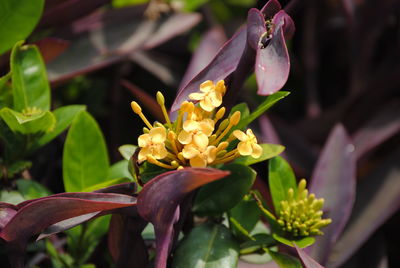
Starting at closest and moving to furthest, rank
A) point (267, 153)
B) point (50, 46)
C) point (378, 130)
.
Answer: point (267, 153), point (50, 46), point (378, 130)

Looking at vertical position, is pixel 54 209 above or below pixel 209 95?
below

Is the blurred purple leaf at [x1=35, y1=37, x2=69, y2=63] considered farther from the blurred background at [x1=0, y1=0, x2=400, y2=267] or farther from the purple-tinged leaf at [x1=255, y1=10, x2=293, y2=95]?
the purple-tinged leaf at [x1=255, y1=10, x2=293, y2=95]

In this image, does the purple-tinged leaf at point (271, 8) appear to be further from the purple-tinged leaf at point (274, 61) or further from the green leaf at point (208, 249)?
the green leaf at point (208, 249)

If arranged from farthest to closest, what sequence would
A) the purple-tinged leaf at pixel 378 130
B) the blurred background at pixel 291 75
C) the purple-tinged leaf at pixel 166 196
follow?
the purple-tinged leaf at pixel 378 130, the blurred background at pixel 291 75, the purple-tinged leaf at pixel 166 196

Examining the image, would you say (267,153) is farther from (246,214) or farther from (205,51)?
(205,51)

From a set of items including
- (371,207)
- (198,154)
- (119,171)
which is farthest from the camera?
(371,207)

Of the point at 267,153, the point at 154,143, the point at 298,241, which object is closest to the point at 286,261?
the point at 298,241

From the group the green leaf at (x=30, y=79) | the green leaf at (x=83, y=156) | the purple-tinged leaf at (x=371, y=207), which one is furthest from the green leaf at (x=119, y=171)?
the purple-tinged leaf at (x=371, y=207)
